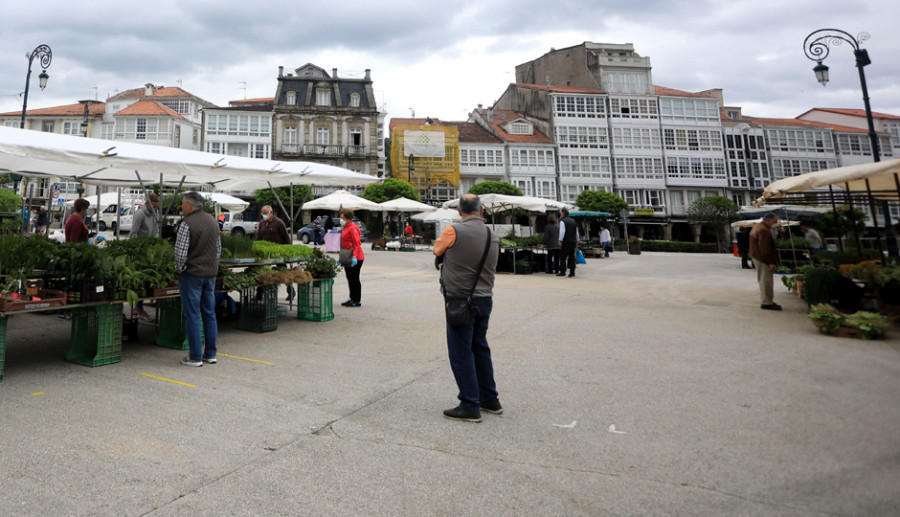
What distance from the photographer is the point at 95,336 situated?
5164mm

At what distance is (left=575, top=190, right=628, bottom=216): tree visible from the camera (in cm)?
4562

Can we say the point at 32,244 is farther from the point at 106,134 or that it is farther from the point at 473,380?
the point at 106,134

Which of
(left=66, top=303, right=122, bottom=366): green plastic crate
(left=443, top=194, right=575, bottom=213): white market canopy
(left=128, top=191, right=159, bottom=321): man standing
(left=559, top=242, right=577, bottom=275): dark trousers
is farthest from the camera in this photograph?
(left=443, top=194, right=575, bottom=213): white market canopy

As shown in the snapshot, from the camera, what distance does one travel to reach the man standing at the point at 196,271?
5.09 m

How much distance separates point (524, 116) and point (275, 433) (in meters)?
59.4

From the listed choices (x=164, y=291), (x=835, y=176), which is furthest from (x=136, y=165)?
(x=835, y=176)

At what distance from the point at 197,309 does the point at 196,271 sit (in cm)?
42

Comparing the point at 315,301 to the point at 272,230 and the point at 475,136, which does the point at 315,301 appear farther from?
the point at 475,136

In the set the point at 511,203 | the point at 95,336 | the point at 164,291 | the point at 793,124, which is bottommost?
the point at 95,336

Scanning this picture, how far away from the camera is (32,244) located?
473 centimetres

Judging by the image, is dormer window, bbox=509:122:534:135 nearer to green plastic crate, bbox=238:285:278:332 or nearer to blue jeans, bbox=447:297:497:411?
green plastic crate, bbox=238:285:278:332

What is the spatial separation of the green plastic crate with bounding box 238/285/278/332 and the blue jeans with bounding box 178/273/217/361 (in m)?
1.59

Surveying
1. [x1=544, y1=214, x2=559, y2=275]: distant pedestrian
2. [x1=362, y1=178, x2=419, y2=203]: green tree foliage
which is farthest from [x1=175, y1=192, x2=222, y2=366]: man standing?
[x1=362, y1=178, x2=419, y2=203]: green tree foliage

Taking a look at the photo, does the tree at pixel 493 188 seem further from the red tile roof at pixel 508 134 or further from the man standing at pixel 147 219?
the man standing at pixel 147 219
